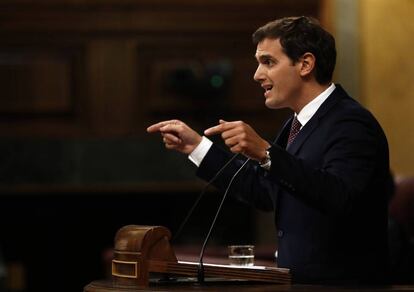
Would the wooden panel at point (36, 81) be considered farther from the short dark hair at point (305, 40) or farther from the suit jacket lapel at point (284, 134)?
the short dark hair at point (305, 40)

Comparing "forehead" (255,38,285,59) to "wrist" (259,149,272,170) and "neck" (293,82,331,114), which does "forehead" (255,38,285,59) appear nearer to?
"neck" (293,82,331,114)

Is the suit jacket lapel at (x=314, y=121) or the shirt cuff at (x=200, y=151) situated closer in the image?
the suit jacket lapel at (x=314, y=121)

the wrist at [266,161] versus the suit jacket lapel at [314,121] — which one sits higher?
the suit jacket lapel at [314,121]

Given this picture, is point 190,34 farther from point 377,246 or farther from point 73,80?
point 377,246

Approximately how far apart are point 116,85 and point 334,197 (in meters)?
3.74

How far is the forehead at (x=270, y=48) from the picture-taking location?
264 centimetres

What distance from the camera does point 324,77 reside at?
8.71 feet

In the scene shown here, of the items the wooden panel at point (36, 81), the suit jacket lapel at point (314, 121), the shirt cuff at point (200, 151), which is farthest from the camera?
the wooden panel at point (36, 81)

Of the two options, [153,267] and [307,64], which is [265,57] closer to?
[307,64]

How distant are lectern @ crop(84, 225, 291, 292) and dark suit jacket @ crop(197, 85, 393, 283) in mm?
155

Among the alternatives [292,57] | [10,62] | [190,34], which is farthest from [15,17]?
[292,57]

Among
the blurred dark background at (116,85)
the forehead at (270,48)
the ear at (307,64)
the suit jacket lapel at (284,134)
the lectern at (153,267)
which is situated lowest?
the lectern at (153,267)

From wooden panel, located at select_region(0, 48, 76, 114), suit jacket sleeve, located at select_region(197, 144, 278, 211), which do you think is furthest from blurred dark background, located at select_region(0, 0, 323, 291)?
suit jacket sleeve, located at select_region(197, 144, 278, 211)

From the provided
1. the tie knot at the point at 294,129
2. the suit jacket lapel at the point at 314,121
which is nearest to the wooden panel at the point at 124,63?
the tie knot at the point at 294,129
